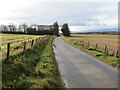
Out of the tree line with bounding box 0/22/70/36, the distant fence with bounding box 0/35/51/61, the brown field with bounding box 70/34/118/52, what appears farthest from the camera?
the tree line with bounding box 0/22/70/36

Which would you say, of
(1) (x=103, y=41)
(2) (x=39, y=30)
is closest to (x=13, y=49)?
(1) (x=103, y=41)

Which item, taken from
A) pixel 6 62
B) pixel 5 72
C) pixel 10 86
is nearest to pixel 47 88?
pixel 10 86

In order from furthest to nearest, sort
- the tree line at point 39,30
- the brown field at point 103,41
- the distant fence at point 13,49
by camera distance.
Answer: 1. the tree line at point 39,30
2. the brown field at point 103,41
3. the distant fence at point 13,49

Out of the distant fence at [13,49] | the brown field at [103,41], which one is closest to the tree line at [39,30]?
the brown field at [103,41]

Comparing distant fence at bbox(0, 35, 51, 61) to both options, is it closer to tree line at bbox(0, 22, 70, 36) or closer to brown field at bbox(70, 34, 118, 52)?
brown field at bbox(70, 34, 118, 52)

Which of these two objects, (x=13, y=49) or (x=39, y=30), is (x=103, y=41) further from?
(x=39, y=30)

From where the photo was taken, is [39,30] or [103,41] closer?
[103,41]

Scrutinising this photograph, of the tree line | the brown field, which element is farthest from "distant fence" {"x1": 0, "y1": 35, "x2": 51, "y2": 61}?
the tree line

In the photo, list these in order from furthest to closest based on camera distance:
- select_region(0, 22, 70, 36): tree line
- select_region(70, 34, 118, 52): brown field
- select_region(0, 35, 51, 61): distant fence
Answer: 1. select_region(0, 22, 70, 36): tree line
2. select_region(70, 34, 118, 52): brown field
3. select_region(0, 35, 51, 61): distant fence

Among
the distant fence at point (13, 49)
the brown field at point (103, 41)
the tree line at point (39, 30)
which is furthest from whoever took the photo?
the tree line at point (39, 30)

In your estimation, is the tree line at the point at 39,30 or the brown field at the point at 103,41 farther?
the tree line at the point at 39,30

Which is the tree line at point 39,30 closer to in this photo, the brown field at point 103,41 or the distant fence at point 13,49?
the brown field at point 103,41

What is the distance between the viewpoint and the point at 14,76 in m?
7.84

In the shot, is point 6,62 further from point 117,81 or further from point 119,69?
point 119,69
